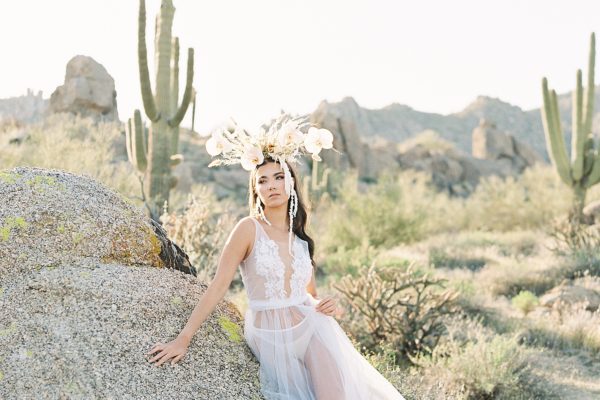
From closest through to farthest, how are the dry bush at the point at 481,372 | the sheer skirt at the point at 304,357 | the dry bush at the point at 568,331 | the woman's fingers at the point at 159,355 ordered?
1. the woman's fingers at the point at 159,355
2. the sheer skirt at the point at 304,357
3. the dry bush at the point at 481,372
4. the dry bush at the point at 568,331

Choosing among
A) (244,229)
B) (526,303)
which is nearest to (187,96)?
(526,303)

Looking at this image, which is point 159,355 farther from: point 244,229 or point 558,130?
point 558,130

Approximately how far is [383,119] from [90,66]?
44600 mm

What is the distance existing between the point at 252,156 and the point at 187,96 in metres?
7.47

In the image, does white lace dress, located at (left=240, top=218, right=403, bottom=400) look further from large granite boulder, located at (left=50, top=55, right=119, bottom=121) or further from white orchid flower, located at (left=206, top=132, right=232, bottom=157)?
large granite boulder, located at (left=50, top=55, right=119, bottom=121)

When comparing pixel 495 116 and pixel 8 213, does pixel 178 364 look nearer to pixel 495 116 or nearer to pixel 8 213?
pixel 8 213

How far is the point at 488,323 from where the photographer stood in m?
9.03

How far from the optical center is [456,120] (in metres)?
73.5

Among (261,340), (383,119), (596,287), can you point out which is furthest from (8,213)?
(383,119)

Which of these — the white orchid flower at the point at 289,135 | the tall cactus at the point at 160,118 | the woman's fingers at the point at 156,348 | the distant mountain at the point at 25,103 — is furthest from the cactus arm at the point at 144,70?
the distant mountain at the point at 25,103

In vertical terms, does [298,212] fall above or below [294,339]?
above

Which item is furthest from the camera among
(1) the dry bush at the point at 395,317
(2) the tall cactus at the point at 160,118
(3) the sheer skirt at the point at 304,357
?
(2) the tall cactus at the point at 160,118

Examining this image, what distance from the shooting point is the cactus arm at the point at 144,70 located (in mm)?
10070

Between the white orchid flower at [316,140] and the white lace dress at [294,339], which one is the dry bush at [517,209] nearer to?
the white orchid flower at [316,140]
